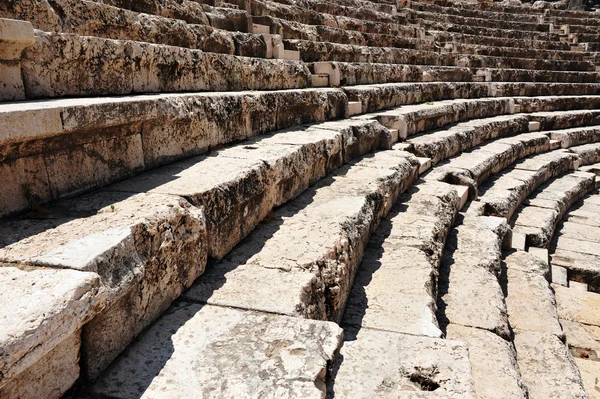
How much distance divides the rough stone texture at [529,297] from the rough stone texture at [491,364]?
86 cm

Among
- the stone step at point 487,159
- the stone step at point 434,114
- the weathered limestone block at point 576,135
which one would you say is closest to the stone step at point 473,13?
the stone step at point 434,114

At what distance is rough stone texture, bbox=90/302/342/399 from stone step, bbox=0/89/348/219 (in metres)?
0.97

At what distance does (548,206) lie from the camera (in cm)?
761

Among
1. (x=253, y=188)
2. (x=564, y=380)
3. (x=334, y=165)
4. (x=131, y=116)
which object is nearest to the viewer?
(x=131, y=116)

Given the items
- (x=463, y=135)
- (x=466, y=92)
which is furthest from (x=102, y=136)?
(x=466, y=92)

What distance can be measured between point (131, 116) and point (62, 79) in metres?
0.53

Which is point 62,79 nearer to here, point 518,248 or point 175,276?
point 175,276

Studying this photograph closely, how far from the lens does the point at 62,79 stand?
310 cm

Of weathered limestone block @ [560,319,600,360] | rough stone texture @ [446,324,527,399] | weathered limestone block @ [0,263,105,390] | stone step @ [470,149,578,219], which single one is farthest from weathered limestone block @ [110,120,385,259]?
weathered limestone block @ [560,319,600,360]

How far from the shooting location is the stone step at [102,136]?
7.83 ft

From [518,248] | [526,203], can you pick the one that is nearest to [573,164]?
[526,203]

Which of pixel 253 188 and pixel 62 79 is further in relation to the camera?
pixel 253 188

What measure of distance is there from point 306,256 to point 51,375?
1563mm

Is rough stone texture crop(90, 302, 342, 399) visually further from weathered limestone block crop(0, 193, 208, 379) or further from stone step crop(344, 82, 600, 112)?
stone step crop(344, 82, 600, 112)
